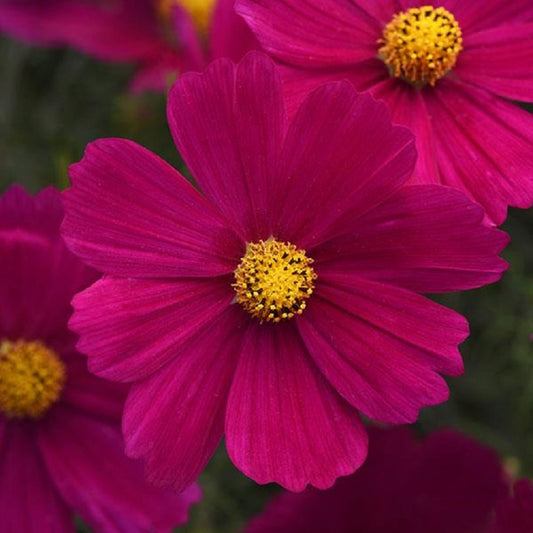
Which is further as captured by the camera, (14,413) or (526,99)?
(14,413)

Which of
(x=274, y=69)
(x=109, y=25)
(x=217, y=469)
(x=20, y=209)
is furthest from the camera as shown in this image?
(x=109, y=25)

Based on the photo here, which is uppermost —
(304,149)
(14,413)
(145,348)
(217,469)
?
(304,149)

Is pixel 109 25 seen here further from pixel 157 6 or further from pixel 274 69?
pixel 274 69

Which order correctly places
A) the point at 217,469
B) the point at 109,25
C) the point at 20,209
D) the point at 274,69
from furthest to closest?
1. the point at 109,25
2. the point at 217,469
3. the point at 20,209
4. the point at 274,69

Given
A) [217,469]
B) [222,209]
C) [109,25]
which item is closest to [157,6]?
[109,25]

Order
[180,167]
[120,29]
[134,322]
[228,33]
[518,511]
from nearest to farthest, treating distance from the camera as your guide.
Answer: [134,322], [518,511], [228,33], [180,167], [120,29]

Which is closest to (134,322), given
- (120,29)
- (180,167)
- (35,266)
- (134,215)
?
(134,215)

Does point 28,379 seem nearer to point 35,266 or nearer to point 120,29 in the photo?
point 35,266
